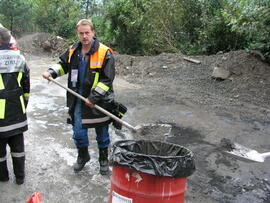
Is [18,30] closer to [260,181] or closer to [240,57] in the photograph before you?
[240,57]

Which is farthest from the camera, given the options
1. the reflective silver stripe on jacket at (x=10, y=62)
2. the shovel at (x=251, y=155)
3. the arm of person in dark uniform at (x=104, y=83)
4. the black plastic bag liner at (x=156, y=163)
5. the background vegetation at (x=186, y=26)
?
the background vegetation at (x=186, y=26)

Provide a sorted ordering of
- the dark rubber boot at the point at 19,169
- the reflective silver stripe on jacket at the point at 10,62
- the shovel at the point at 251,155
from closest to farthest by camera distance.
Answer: the shovel at the point at 251,155
the reflective silver stripe on jacket at the point at 10,62
the dark rubber boot at the point at 19,169

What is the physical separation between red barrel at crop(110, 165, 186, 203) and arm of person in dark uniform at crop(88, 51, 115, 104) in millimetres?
1271

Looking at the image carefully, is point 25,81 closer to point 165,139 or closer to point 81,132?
point 81,132

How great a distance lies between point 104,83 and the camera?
352 cm

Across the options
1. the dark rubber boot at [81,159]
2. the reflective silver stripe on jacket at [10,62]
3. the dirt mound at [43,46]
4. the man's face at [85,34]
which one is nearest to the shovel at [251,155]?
the dark rubber boot at [81,159]

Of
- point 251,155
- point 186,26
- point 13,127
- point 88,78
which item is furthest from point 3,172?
point 186,26

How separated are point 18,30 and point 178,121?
21.2m

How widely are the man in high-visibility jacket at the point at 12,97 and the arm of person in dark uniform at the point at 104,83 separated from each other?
73cm

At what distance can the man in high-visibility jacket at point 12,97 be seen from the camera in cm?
336

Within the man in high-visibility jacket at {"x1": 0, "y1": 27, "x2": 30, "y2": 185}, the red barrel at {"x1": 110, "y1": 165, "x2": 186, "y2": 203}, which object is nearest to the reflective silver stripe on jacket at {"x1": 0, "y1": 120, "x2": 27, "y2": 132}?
the man in high-visibility jacket at {"x1": 0, "y1": 27, "x2": 30, "y2": 185}

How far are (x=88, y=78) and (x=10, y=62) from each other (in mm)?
786

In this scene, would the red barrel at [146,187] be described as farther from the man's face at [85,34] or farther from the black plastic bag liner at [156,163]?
the man's face at [85,34]

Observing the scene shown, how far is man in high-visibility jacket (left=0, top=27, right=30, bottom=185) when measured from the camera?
3.36m
